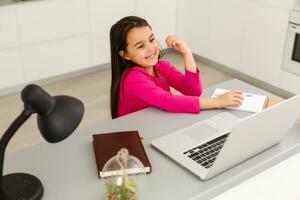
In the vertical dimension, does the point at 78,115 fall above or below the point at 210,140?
above

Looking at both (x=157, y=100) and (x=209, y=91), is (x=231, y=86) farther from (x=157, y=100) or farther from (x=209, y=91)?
(x=157, y=100)

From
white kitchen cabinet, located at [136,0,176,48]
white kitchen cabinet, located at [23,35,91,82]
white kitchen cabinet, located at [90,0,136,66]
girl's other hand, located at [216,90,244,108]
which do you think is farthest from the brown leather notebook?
white kitchen cabinet, located at [136,0,176,48]

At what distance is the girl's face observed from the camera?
1.84 metres

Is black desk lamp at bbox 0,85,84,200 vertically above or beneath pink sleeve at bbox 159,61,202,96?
above

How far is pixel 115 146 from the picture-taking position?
145 cm

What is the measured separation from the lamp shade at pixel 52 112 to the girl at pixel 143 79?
651 millimetres

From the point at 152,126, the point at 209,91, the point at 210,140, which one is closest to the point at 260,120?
the point at 210,140

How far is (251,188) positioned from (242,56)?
101 inches

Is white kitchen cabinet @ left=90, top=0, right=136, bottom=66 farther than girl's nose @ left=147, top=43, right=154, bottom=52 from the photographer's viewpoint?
Yes

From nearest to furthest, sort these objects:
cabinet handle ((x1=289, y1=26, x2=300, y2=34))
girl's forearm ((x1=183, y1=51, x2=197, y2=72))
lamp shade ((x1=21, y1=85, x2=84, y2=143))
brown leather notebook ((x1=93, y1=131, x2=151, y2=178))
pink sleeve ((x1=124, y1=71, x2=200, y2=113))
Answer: lamp shade ((x1=21, y1=85, x2=84, y2=143)) → brown leather notebook ((x1=93, y1=131, x2=151, y2=178)) → pink sleeve ((x1=124, y1=71, x2=200, y2=113)) → girl's forearm ((x1=183, y1=51, x2=197, y2=72)) → cabinet handle ((x1=289, y1=26, x2=300, y2=34))

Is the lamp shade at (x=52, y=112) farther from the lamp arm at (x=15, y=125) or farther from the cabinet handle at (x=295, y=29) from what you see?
the cabinet handle at (x=295, y=29)

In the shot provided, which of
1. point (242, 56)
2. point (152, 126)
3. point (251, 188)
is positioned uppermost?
point (152, 126)

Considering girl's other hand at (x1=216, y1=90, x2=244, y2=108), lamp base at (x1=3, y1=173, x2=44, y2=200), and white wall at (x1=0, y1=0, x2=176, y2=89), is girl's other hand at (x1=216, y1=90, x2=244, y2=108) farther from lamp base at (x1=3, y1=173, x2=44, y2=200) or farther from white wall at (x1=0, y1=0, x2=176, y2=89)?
white wall at (x1=0, y1=0, x2=176, y2=89)

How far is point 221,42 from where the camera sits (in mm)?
4047
